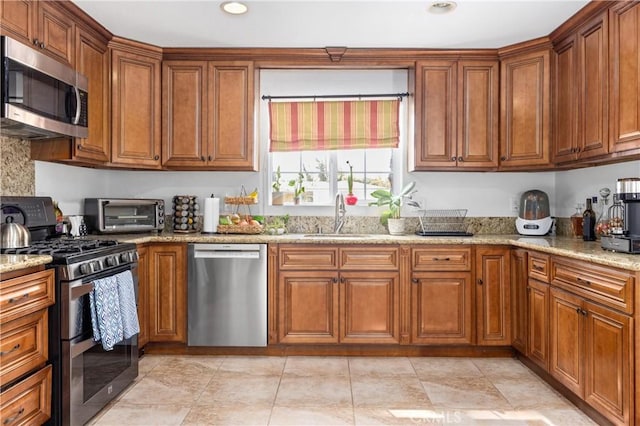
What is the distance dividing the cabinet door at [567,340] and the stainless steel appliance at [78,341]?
2.57 metres

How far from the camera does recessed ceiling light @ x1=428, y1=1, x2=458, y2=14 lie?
9.62 feet

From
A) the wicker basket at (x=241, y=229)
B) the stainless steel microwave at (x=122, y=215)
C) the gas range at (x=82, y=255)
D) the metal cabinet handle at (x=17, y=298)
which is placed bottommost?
the metal cabinet handle at (x=17, y=298)

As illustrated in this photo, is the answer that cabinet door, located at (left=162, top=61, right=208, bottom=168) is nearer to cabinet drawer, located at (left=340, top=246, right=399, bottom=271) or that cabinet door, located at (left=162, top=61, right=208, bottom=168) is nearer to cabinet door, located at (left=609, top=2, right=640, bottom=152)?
cabinet drawer, located at (left=340, top=246, right=399, bottom=271)

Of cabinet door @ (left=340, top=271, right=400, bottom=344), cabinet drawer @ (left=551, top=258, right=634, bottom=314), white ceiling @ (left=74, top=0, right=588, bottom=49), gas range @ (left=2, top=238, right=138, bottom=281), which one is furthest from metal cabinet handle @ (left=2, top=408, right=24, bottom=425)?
cabinet drawer @ (left=551, top=258, right=634, bottom=314)

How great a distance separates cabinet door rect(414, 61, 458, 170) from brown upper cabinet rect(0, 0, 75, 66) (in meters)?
2.51

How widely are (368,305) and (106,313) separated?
1830 mm

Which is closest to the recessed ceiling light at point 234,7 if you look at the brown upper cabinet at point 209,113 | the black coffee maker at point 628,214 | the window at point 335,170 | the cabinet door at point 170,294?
the brown upper cabinet at point 209,113

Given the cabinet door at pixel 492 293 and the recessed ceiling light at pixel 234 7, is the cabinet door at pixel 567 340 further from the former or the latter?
the recessed ceiling light at pixel 234 7

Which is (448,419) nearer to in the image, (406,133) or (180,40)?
(406,133)

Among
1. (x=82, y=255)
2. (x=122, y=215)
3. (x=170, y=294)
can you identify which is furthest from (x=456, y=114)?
(x=82, y=255)

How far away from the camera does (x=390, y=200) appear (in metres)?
4.02

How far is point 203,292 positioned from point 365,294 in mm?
1208

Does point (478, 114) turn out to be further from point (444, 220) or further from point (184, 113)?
point (184, 113)

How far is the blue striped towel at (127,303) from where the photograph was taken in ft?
8.79
